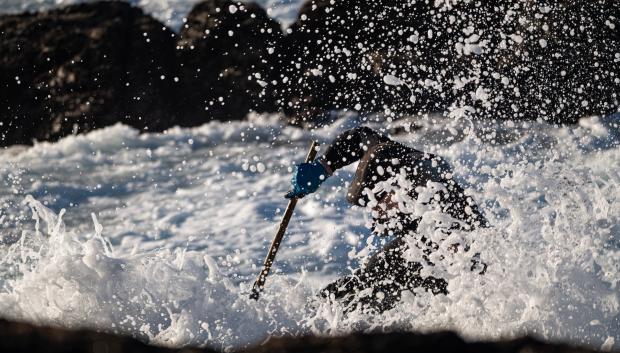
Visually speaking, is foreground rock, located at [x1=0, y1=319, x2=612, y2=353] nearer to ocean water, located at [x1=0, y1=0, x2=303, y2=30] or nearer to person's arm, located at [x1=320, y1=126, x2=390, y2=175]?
person's arm, located at [x1=320, y1=126, x2=390, y2=175]

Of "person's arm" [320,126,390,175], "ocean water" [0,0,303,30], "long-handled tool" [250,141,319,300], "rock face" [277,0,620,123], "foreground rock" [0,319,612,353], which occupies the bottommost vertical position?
"foreground rock" [0,319,612,353]

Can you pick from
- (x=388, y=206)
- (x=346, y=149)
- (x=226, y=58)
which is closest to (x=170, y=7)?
(x=226, y=58)

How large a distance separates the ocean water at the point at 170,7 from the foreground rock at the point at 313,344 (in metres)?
10.0

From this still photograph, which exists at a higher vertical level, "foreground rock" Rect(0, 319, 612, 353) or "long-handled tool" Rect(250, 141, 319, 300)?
"long-handled tool" Rect(250, 141, 319, 300)

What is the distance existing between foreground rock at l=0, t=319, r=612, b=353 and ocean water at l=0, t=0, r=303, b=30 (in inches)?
394

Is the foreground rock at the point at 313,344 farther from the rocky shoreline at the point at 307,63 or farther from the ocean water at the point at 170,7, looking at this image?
the ocean water at the point at 170,7

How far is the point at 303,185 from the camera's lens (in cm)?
390

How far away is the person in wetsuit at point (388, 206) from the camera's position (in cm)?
357

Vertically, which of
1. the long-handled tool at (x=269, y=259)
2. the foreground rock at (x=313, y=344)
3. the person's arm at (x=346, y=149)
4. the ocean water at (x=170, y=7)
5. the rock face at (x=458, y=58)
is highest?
the ocean water at (x=170, y=7)

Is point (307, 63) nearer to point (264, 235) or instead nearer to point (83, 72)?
point (83, 72)

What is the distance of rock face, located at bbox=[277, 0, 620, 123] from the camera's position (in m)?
8.66

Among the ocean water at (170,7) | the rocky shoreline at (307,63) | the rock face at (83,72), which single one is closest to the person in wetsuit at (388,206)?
the rocky shoreline at (307,63)

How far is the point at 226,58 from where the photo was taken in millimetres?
10281

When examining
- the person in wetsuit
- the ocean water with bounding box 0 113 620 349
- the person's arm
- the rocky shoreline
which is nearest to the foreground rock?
the ocean water with bounding box 0 113 620 349
